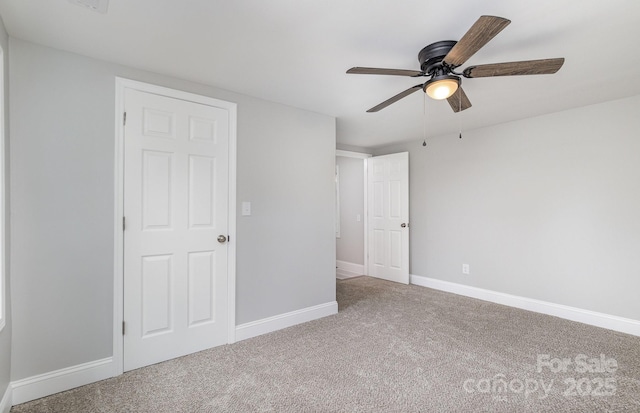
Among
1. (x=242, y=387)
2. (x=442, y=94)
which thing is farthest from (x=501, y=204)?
(x=242, y=387)

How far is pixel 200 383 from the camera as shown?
2104 millimetres

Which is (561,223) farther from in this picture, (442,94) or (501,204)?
(442,94)

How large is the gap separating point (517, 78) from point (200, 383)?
3.40 m

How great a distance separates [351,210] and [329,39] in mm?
4122

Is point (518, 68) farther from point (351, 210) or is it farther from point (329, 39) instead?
point (351, 210)

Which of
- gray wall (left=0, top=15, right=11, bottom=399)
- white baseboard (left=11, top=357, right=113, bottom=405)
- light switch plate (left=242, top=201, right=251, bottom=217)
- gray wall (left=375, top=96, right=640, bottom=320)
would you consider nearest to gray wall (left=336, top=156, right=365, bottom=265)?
gray wall (left=375, top=96, right=640, bottom=320)

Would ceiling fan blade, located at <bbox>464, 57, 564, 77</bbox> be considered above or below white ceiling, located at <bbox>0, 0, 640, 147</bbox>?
below

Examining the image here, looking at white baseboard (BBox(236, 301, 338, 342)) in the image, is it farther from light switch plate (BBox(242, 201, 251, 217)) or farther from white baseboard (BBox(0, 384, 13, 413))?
white baseboard (BBox(0, 384, 13, 413))

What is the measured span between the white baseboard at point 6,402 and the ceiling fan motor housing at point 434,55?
128 inches

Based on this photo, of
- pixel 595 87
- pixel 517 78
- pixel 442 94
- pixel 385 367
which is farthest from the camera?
pixel 595 87

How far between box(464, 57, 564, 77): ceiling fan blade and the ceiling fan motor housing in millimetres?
192

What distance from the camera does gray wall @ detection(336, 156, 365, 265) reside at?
5.63 meters

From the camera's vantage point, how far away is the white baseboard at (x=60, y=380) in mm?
1883

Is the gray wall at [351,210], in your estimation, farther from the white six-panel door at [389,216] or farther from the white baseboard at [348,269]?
the white six-panel door at [389,216]
